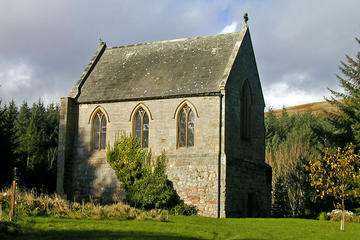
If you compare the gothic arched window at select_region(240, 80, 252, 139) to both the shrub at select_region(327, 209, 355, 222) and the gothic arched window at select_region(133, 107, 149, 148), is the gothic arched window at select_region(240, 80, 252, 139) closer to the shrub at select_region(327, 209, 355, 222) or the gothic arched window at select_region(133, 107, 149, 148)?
the gothic arched window at select_region(133, 107, 149, 148)

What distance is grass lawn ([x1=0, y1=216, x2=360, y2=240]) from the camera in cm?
1798

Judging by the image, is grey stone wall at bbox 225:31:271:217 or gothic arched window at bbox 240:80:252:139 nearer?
grey stone wall at bbox 225:31:271:217

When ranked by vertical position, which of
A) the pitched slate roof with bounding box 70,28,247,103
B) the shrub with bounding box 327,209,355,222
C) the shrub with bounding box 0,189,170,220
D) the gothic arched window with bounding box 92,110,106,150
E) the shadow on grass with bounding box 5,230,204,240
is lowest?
the shrub with bounding box 327,209,355,222

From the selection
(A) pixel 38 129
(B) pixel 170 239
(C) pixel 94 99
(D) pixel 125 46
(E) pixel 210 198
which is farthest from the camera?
(A) pixel 38 129

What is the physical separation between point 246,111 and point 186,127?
15.6 feet

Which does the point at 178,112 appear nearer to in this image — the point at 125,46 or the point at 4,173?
the point at 125,46

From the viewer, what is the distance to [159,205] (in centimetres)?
2880

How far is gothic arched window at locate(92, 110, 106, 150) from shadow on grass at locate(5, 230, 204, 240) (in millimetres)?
14557

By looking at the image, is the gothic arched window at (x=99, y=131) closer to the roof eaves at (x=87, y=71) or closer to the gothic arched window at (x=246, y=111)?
the roof eaves at (x=87, y=71)

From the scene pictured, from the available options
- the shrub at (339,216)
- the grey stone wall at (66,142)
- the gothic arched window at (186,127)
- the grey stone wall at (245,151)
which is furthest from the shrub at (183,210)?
the shrub at (339,216)

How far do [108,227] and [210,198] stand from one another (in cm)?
993

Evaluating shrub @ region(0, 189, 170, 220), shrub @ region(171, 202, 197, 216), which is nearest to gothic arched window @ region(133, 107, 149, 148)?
shrub @ region(171, 202, 197, 216)

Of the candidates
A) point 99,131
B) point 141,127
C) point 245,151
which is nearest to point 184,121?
point 141,127

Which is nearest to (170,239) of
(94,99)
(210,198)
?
(210,198)
